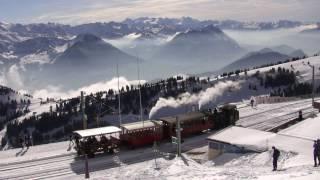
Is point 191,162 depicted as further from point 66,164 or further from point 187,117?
point 187,117

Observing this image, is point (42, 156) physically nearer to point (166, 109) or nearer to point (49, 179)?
point (49, 179)

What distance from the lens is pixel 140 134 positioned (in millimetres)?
54250

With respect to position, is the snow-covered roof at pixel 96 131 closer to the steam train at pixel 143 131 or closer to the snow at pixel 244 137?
the steam train at pixel 143 131

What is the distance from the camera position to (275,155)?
3934 centimetres

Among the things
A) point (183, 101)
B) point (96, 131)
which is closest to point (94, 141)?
point (96, 131)

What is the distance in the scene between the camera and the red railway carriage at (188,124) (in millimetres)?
57656

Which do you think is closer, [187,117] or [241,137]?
[241,137]

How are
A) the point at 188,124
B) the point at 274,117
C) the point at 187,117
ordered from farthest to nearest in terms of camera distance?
1. the point at 274,117
2. the point at 187,117
3. the point at 188,124

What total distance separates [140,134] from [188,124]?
7964 mm

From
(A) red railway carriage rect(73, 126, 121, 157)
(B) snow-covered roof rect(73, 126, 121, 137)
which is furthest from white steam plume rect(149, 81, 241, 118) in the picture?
(A) red railway carriage rect(73, 126, 121, 157)

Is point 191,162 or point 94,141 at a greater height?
point 94,141

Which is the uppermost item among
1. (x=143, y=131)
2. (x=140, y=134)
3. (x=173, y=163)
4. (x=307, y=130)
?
(x=307, y=130)

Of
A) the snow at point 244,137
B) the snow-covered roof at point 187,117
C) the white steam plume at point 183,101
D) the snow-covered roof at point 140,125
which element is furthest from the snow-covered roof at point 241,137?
the white steam plume at point 183,101

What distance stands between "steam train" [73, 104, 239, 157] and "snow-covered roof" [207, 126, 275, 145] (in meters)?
5.23
